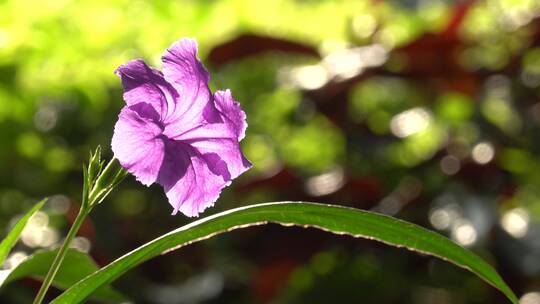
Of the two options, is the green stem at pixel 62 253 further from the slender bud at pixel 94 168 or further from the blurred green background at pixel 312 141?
the blurred green background at pixel 312 141

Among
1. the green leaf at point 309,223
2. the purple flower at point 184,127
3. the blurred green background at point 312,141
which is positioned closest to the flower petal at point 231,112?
the purple flower at point 184,127

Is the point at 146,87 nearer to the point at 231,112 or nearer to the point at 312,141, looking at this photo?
the point at 231,112

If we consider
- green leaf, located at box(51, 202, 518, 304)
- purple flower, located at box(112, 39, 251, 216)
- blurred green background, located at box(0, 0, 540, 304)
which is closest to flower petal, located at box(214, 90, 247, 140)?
purple flower, located at box(112, 39, 251, 216)

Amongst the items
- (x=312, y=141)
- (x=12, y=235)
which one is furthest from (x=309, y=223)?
(x=312, y=141)

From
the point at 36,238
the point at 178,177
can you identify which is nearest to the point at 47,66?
the point at 36,238

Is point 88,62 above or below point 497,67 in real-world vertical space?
above

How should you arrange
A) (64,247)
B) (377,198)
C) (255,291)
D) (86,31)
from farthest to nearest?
(86,31) → (377,198) → (255,291) → (64,247)

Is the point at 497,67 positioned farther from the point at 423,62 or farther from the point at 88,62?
the point at 88,62
